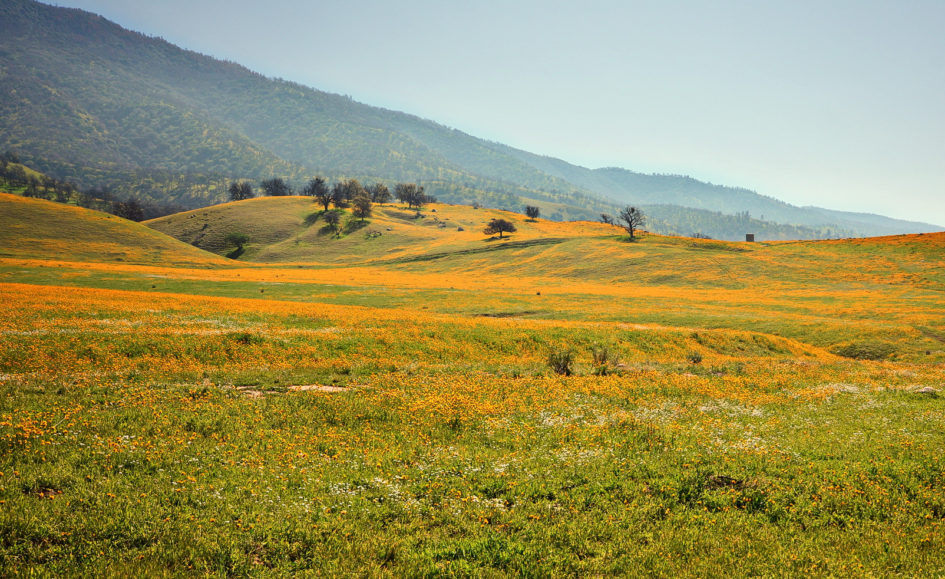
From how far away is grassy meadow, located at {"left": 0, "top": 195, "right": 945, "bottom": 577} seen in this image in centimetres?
898

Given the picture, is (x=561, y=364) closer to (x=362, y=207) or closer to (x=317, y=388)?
(x=317, y=388)

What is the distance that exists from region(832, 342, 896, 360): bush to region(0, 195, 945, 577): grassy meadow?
8.1 inches

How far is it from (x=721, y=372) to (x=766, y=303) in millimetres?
45159

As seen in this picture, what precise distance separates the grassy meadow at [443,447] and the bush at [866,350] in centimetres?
21

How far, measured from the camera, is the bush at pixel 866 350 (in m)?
37.3

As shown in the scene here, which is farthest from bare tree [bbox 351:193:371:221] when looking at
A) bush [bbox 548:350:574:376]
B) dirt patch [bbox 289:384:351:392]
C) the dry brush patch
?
dirt patch [bbox 289:384:351:392]

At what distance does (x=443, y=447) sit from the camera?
1442 cm

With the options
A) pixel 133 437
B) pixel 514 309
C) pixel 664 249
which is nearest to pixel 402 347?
pixel 133 437

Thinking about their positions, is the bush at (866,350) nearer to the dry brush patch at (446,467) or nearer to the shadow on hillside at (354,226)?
the dry brush patch at (446,467)

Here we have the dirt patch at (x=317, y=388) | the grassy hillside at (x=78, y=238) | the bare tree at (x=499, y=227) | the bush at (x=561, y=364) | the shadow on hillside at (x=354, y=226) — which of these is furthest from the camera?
the shadow on hillside at (x=354, y=226)

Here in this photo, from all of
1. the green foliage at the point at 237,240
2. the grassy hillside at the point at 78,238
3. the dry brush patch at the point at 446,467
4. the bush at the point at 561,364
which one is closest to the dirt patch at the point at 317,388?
the dry brush patch at the point at 446,467

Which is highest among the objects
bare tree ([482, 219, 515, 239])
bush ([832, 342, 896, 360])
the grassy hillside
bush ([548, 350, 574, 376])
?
bare tree ([482, 219, 515, 239])

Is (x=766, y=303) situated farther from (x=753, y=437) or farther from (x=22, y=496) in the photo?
(x=22, y=496)

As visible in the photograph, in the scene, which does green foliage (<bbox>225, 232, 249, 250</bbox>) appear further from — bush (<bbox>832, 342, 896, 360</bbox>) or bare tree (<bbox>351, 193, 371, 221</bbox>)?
bush (<bbox>832, 342, 896, 360</bbox>)
